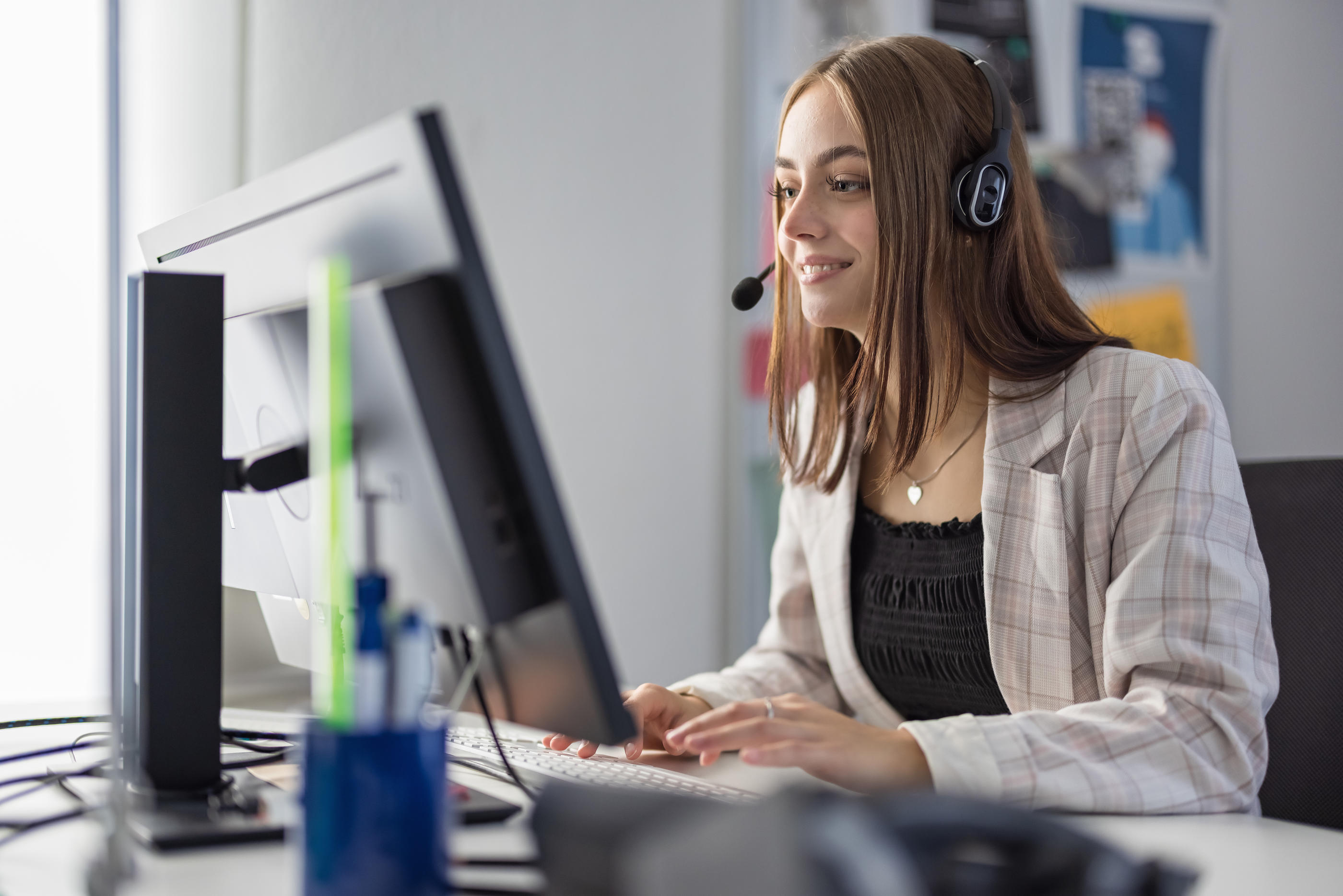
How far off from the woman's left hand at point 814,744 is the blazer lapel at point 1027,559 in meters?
0.32

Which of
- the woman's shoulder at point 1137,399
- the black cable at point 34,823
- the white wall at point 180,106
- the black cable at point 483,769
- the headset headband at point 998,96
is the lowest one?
the black cable at point 483,769

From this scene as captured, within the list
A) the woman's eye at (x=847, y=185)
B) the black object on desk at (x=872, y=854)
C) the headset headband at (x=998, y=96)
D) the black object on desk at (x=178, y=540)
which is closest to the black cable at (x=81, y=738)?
the black object on desk at (x=178, y=540)

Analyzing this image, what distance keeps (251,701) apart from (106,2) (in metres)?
0.84

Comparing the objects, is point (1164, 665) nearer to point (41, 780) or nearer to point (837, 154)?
point (837, 154)

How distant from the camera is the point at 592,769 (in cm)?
77

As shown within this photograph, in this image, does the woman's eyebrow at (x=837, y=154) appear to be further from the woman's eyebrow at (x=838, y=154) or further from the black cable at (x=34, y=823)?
the black cable at (x=34, y=823)

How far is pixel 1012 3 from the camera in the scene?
7.02 ft

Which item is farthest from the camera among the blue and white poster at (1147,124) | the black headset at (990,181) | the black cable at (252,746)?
the blue and white poster at (1147,124)

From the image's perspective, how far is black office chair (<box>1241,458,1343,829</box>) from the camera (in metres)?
1.00

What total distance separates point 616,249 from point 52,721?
1.30 m

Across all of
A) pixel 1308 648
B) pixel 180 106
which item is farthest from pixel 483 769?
pixel 180 106

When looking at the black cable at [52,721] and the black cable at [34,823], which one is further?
the black cable at [52,721]

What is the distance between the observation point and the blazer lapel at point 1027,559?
0.98 metres

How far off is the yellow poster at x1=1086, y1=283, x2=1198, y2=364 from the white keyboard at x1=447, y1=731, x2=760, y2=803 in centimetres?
168
